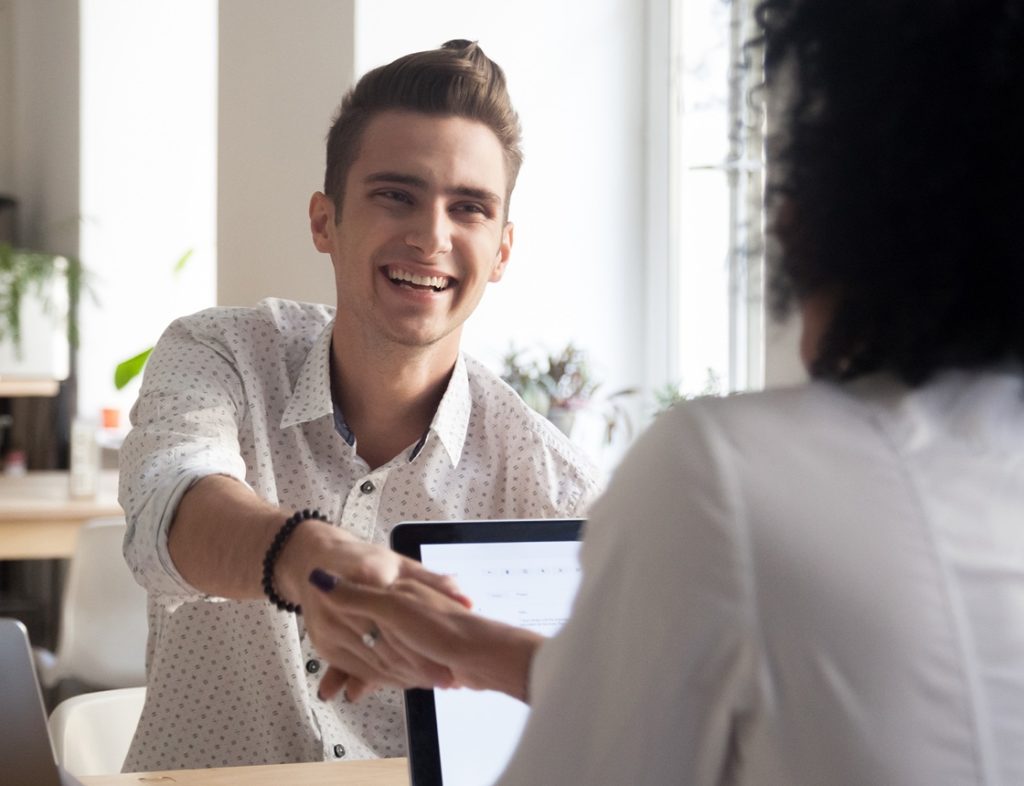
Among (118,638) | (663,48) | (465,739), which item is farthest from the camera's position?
(663,48)

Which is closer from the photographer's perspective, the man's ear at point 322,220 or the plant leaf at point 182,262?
the man's ear at point 322,220

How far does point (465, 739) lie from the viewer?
113 cm

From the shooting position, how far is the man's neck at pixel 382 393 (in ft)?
5.44

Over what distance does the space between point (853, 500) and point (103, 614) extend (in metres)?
2.52

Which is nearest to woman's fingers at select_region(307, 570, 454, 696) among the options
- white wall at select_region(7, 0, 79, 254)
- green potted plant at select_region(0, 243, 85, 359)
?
green potted plant at select_region(0, 243, 85, 359)

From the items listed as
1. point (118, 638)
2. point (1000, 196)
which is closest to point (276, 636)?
point (1000, 196)

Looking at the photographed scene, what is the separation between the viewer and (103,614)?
2793 mm

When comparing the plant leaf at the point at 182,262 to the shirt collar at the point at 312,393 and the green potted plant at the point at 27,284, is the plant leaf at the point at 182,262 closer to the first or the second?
the green potted plant at the point at 27,284

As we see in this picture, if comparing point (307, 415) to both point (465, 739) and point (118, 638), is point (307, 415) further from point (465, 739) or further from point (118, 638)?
point (118, 638)

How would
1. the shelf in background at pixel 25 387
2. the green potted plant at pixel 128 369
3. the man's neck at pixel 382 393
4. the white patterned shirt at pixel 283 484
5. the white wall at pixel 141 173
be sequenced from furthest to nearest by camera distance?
the white wall at pixel 141 173
the shelf in background at pixel 25 387
the green potted plant at pixel 128 369
the man's neck at pixel 382 393
the white patterned shirt at pixel 283 484

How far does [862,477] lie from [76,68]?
5506 millimetres

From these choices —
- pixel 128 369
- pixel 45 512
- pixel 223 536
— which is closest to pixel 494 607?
pixel 223 536

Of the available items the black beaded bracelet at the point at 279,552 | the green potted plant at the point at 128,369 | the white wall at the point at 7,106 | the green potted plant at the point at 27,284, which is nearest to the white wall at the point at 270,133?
the black beaded bracelet at the point at 279,552

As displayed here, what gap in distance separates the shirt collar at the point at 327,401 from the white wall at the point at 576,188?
1.93 metres
